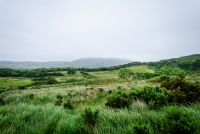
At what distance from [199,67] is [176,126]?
154m

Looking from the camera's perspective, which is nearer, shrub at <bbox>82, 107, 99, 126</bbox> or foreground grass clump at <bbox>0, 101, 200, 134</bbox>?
foreground grass clump at <bbox>0, 101, 200, 134</bbox>

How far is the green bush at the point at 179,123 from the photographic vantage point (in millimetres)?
2350

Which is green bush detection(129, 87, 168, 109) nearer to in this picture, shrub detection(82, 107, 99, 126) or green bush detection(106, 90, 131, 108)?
green bush detection(106, 90, 131, 108)

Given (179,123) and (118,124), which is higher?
(179,123)

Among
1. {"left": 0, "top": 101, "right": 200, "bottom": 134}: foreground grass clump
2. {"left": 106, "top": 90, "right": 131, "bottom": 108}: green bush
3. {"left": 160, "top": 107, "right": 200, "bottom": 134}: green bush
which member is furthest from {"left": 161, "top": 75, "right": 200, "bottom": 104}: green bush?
{"left": 160, "top": 107, "right": 200, "bottom": 134}: green bush

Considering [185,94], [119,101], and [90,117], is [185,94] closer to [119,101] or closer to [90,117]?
[119,101]

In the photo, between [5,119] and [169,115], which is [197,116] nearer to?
[169,115]

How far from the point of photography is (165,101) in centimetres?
527

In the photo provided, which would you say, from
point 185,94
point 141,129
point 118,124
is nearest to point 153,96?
point 185,94

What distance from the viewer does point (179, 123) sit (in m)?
2.41

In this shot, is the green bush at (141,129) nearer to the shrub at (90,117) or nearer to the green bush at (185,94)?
the shrub at (90,117)

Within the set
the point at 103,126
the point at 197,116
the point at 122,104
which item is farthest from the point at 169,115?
the point at 122,104

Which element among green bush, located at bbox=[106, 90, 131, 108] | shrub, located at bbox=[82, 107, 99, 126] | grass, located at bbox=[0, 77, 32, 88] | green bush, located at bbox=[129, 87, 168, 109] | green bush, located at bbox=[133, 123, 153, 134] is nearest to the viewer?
green bush, located at bbox=[133, 123, 153, 134]

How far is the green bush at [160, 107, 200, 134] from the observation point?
2350mm
